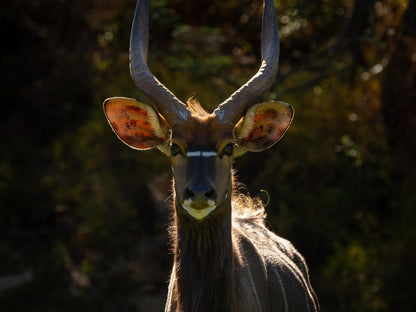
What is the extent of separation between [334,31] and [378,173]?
10.4 ft

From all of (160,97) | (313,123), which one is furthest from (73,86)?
(160,97)

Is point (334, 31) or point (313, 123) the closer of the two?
point (313, 123)

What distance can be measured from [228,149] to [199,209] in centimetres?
49

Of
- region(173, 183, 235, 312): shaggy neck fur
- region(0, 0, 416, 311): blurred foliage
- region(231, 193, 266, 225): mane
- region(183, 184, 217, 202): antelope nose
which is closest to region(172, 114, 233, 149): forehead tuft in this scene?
region(183, 184, 217, 202): antelope nose

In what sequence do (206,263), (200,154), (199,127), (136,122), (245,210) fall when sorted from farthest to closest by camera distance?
(245,210), (136,122), (206,263), (199,127), (200,154)

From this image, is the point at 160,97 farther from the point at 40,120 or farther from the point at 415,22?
the point at 40,120

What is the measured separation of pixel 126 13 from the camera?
421 inches

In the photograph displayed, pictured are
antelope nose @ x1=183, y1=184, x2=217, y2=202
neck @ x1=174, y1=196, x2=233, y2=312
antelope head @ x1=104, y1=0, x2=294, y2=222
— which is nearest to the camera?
antelope nose @ x1=183, y1=184, x2=217, y2=202

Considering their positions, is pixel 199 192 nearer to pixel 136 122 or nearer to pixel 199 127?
pixel 199 127

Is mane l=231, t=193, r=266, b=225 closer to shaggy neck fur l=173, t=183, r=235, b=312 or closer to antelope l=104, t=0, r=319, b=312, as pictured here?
antelope l=104, t=0, r=319, b=312

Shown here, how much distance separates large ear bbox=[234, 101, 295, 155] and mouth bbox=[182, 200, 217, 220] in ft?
2.07

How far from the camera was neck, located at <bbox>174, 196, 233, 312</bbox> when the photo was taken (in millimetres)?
4066

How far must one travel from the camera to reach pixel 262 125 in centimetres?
431

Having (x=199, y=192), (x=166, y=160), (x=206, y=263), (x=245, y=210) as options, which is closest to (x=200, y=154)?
(x=199, y=192)
